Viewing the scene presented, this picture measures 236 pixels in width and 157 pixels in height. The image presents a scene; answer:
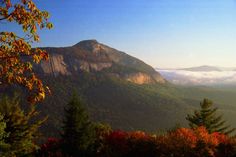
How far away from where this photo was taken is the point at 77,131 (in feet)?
152

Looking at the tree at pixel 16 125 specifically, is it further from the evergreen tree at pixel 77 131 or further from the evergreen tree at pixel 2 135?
the evergreen tree at pixel 77 131

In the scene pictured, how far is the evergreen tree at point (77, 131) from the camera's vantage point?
45453 mm

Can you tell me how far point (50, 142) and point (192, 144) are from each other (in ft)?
69.8

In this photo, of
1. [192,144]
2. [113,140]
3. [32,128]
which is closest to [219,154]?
[192,144]

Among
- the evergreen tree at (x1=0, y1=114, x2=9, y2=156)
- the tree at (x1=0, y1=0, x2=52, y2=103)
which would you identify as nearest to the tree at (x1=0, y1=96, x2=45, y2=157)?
the evergreen tree at (x1=0, y1=114, x2=9, y2=156)

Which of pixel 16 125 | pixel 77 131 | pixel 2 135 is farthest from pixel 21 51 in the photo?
pixel 77 131

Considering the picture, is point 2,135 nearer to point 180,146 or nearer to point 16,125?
point 16,125

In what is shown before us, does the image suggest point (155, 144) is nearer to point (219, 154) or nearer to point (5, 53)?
point (219, 154)

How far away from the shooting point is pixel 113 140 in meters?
46.0

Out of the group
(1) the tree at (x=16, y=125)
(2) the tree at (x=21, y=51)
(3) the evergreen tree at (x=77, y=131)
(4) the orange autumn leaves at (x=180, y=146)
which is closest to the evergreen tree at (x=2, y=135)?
(1) the tree at (x=16, y=125)

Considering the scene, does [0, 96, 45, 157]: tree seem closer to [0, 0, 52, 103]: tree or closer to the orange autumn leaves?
the orange autumn leaves

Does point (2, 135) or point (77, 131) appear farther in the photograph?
point (77, 131)

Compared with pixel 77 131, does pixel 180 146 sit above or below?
below

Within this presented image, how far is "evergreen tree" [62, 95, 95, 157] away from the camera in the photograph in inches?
1789
